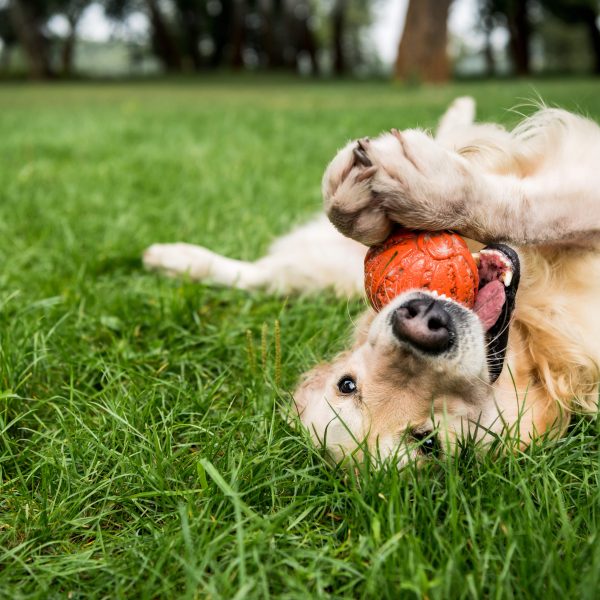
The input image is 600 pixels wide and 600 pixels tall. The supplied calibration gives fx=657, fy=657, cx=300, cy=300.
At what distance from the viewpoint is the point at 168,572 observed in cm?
154

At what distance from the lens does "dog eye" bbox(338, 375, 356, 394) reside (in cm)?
200

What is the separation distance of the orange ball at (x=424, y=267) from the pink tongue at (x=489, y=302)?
4 cm

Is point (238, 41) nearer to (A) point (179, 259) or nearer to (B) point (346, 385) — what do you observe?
(A) point (179, 259)

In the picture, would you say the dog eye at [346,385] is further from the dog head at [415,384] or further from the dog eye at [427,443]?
the dog eye at [427,443]

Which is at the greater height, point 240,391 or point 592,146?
point 592,146

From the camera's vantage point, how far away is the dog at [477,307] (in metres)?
1.82

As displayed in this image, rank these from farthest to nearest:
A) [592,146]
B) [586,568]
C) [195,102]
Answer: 1. [195,102]
2. [592,146]
3. [586,568]

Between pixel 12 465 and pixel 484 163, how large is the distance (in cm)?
189

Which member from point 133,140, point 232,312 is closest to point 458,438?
point 232,312

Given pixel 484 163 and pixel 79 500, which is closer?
pixel 79 500

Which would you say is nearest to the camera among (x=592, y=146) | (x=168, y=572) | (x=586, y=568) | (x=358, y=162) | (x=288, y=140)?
(x=586, y=568)

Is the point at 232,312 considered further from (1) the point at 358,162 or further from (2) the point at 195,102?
(2) the point at 195,102

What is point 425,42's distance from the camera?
600 inches

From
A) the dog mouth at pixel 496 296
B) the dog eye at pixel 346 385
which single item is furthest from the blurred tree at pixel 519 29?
the dog eye at pixel 346 385
